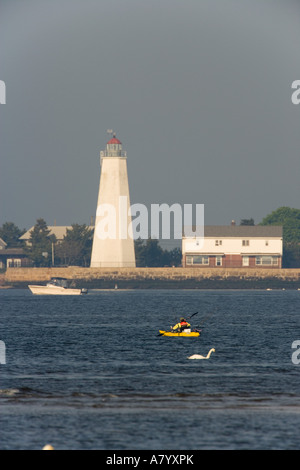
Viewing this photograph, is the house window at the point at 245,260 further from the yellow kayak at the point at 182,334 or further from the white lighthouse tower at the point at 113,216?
the yellow kayak at the point at 182,334

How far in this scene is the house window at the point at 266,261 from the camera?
183500 millimetres

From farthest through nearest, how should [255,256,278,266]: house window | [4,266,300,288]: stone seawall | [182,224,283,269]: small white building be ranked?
[255,256,278,266]: house window, [182,224,283,269]: small white building, [4,266,300,288]: stone seawall

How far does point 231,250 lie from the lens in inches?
7224

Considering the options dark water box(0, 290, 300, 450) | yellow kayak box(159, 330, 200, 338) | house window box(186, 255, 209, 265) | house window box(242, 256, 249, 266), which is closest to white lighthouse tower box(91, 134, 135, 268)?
house window box(186, 255, 209, 265)

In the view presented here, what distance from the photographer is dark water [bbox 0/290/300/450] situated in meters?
36.0

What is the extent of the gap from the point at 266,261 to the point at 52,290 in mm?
40541

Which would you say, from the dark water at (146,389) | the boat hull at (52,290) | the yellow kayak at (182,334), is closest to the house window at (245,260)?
the boat hull at (52,290)

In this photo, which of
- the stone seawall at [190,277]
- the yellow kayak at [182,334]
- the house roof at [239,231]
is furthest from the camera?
the house roof at [239,231]

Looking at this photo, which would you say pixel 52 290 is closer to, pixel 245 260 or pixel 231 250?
pixel 231 250

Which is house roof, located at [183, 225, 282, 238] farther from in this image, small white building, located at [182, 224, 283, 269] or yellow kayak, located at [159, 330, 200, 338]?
yellow kayak, located at [159, 330, 200, 338]
